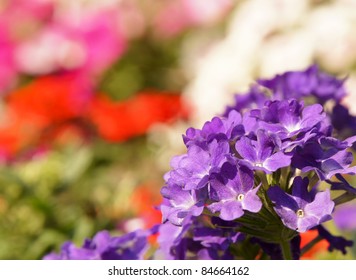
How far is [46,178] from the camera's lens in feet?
4.63

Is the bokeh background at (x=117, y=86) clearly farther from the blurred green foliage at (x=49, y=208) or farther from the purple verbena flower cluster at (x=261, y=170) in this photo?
the purple verbena flower cluster at (x=261, y=170)

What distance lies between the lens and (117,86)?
262cm

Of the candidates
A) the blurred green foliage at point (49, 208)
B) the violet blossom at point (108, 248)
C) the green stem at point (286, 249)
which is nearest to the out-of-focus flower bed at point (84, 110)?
the blurred green foliage at point (49, 208)

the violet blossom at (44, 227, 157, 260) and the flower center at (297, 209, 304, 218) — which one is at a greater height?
the violet blossom at (44, 227, 157, 260)

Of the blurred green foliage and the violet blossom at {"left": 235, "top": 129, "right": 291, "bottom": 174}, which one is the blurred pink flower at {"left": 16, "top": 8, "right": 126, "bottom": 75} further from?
the violet blossom at {"left": 235, "top": 129, "right": 291, "bottom": 174}

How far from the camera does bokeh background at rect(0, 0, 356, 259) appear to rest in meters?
1.40

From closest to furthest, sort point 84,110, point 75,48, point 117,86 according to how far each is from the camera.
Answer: point 84,110 < point 75,48 < point 117,86

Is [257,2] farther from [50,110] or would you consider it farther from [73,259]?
[73,259]

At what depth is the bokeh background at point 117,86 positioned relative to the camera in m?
1.40

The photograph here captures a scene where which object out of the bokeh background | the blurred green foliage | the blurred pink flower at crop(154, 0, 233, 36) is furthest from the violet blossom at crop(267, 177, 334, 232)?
the blurred pink flower at crop(154, 0, 233, 36)

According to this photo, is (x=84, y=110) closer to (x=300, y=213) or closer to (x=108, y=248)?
(x=108, y=248)

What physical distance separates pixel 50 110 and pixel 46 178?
27.1 inches

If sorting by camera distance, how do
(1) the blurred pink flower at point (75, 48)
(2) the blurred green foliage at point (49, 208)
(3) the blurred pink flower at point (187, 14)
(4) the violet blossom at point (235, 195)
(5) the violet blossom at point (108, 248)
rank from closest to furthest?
(4) the violet blossom at point (235, 195), (5) the violet blossom at point (108, 248), (2) the blurred green foliage at point (49, 208), (1) the blurred pink flower at point (75, 48), (3) the blurred pink flower at point (187, 14)

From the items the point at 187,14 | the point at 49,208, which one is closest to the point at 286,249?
the point at 49,208
